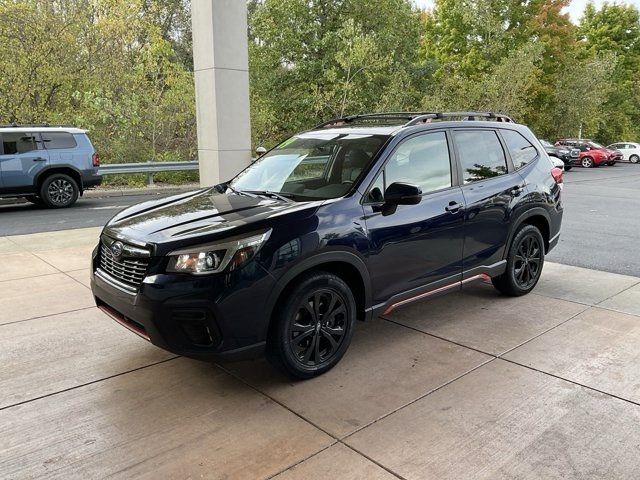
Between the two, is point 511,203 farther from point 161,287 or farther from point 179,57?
point 179,57

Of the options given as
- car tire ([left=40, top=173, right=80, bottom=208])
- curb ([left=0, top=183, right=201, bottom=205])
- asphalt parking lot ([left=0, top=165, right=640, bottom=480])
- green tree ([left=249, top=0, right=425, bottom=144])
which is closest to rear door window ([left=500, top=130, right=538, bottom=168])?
asphalt parking lot ([left=0, top=165, right=640, bottom=480])

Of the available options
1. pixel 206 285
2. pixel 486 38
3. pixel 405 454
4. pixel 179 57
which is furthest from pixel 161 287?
pixel 486 38

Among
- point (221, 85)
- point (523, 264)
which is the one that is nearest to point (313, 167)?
point (523, 264)

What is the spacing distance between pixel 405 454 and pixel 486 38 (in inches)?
1387

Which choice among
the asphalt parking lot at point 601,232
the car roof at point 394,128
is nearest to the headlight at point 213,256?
the car roof at point 394,128

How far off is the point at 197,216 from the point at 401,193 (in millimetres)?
1462

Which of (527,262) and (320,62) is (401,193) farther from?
(320,62)

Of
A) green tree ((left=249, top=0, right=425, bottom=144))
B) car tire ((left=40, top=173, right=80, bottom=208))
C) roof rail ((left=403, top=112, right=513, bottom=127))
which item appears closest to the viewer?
roof rail ((left=403, top=112, right=513, bottom=127))

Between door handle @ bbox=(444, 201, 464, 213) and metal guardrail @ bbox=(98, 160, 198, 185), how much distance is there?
42.5ft

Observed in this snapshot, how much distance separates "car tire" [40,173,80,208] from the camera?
11.9 m

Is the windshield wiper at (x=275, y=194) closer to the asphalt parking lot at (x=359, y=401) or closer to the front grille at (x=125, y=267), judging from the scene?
the front grille at (x=125, y=267)

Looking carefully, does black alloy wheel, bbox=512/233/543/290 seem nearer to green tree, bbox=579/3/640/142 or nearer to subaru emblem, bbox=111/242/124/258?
subaru emblem, bbox=111/242/124/258

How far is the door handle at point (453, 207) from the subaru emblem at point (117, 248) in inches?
98.9

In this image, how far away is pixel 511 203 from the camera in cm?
Answer: 503
